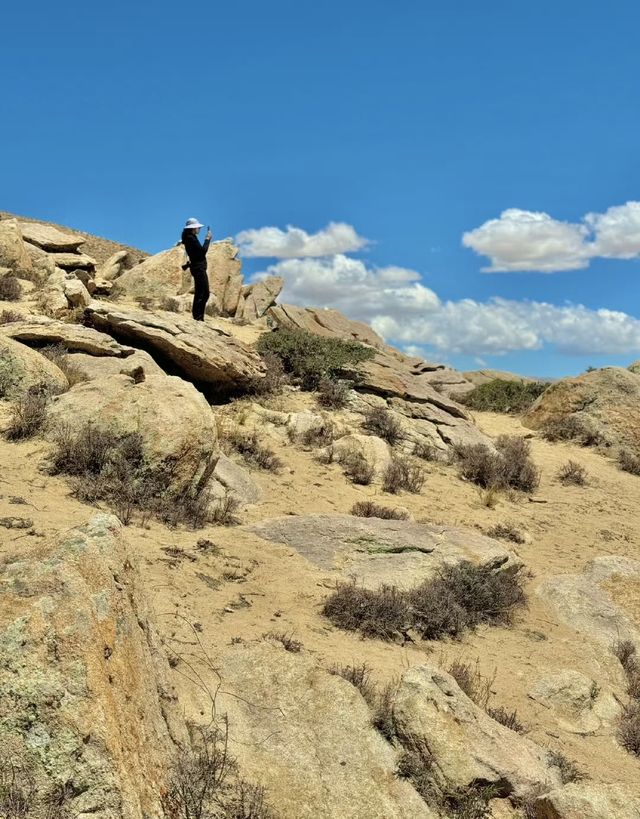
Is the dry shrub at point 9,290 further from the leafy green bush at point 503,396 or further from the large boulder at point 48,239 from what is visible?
the leafy green bush at point 503,396

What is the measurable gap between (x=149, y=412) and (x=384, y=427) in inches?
265

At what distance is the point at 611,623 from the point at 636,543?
408 centimetres

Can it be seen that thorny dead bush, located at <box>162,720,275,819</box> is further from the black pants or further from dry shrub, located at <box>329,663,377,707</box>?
the black pants

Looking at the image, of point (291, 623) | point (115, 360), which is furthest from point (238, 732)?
point (115, 360)

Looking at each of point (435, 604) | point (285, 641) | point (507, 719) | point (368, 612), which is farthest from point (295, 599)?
point (507, 719)

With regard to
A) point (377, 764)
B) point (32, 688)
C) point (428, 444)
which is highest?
point (428, 444)

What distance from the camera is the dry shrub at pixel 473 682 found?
211 inches

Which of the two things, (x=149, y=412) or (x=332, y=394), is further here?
(x=332, y=394)

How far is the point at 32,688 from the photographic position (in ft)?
9.26

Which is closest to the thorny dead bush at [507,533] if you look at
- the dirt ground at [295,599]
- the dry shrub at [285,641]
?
the dirt ground at [295,599]

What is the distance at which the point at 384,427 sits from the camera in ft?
46.5

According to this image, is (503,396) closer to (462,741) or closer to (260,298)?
(260,298)

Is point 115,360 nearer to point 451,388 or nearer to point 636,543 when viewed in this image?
point 636,543

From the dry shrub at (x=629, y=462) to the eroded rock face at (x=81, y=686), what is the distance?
13.7 m
